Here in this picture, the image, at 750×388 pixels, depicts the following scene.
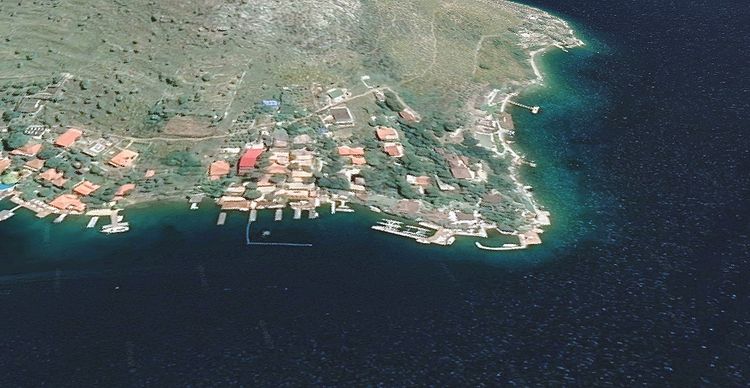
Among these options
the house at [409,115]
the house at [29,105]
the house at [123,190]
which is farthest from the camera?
the house at [409,115]

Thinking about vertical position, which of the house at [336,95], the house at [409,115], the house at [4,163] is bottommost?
the house at [4,163]

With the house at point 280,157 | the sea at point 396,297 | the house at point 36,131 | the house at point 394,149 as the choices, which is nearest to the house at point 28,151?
the house at point 36,131

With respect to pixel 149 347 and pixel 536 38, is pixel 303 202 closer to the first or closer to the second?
pixel 149 347

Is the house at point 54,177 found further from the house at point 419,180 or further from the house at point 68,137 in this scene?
the house at point 419,180

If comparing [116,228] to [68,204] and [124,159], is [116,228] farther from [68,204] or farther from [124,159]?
[124,159]

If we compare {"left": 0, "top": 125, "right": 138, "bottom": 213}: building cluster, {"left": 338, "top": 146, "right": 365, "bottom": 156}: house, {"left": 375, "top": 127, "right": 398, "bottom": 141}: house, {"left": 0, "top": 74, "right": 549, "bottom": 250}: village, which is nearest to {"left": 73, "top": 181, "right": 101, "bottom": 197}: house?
{"left": 0, "top": 125, "right": 138, "bottom": 213}: building cluster

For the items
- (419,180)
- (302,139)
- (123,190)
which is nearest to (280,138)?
(302,139)
